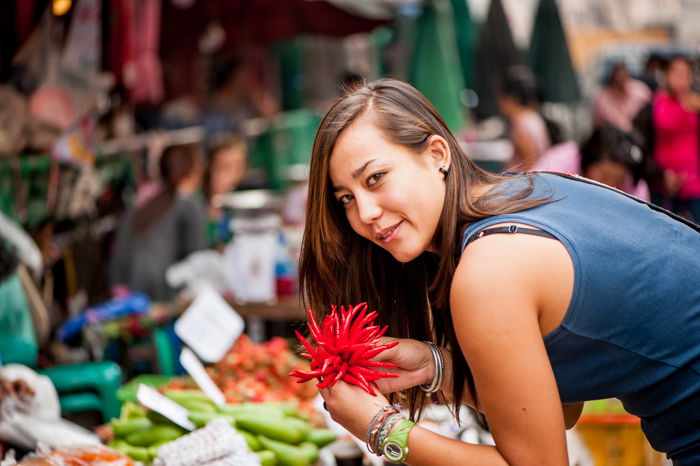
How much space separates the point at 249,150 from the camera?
27.2ft

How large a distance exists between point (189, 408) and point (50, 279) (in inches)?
86.6

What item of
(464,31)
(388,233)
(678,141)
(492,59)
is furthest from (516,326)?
(464,31)

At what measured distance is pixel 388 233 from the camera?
1.87 meters

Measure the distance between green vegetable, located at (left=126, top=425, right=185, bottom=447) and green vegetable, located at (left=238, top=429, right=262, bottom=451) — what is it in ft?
0.64

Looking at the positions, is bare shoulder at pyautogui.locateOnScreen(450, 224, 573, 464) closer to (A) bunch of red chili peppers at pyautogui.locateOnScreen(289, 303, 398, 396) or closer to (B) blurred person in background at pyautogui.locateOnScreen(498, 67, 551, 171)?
(A) bunch of red chili peppers at pyautogui.locateOnScreen(289, 303, 398, 396)

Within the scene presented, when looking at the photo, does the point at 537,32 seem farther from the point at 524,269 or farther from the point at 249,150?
the point at 524,269

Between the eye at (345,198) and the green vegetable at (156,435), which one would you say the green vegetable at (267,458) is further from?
the eye at (345,198)

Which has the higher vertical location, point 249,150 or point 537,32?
point 537,32

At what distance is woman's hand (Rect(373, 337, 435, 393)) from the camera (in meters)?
2.03

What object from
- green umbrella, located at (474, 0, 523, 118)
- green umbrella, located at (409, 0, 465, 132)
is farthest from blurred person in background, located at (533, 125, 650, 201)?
green umbrella, located at (474, 0, 523, 118)

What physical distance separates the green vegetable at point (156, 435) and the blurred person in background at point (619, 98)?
7856 millimetres

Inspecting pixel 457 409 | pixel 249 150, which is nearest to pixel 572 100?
pixel 249 150

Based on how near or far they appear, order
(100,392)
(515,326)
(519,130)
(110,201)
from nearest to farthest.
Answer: (515,326) → (100,392) → (110,201) → (519,130)

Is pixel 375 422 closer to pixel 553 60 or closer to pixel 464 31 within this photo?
pixel 464 31
